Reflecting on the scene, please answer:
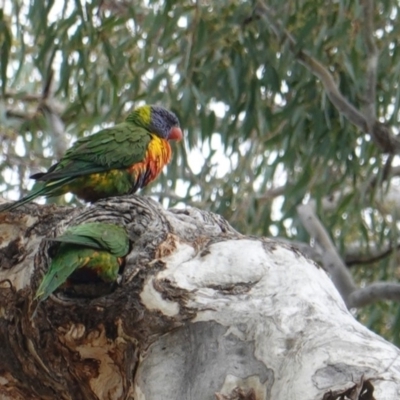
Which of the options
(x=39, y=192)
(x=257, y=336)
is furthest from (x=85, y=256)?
(x=39, y=192)

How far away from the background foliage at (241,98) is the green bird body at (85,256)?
5.77 ft

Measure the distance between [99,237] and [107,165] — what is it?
801mm

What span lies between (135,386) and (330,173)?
2.43m

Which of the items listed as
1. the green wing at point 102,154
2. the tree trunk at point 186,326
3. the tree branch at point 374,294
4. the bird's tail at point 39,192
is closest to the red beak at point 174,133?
the green wing at point 102,154

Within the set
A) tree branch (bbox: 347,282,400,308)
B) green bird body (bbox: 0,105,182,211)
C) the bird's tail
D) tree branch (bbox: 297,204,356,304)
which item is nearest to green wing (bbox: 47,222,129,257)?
the bird's tail

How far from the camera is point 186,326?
1505 millimetres

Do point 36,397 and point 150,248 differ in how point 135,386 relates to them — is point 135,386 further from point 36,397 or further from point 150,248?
point 36,397

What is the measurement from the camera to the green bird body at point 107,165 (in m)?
2.30

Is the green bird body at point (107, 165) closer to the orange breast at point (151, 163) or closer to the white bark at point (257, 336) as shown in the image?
the orange breast at point (151, 163)

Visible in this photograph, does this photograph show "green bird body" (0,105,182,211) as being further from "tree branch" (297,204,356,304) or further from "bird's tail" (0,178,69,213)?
"tree branch" (297,204,356,304)

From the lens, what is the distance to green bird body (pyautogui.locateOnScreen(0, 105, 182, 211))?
A: 230cm

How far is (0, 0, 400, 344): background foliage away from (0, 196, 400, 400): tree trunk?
5.40ft

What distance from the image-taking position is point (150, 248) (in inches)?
65.2

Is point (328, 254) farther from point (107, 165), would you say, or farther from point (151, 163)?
point (107, 165)
